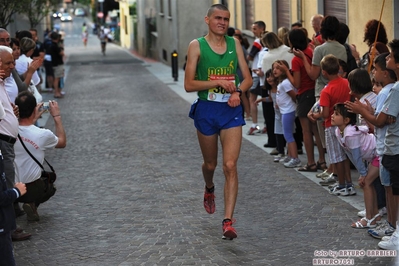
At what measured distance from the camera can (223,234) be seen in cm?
773

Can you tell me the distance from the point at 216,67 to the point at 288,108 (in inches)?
162

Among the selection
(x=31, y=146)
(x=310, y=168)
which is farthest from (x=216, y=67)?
(x=310, y=168)

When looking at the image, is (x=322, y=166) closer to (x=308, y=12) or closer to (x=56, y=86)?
(x=308, y=12)

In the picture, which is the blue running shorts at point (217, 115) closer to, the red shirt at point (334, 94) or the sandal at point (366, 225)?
the sandal at point (366, 225)

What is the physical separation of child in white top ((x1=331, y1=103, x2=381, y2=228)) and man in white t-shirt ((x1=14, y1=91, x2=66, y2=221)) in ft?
9.16

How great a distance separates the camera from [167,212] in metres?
9.09

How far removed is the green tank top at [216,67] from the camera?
7926mm

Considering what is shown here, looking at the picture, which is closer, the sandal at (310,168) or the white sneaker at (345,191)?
the white sneaker at (345,191)

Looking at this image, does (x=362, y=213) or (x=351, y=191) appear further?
(x=351, y=191)

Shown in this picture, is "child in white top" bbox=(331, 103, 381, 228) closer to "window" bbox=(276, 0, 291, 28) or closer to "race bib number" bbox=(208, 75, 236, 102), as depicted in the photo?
"race bib number" bbox=(208, 75, 236, 102)

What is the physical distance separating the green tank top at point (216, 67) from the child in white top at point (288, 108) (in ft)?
12.8

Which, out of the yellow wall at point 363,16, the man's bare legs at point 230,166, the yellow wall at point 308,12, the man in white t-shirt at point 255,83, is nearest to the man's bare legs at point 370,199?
the man's bare legs at point 230,166

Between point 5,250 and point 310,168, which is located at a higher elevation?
point 5,250

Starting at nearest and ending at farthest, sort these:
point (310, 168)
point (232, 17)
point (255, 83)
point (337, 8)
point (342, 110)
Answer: point (342, 110)
point (310, 168)
point (255, 83)
point (337, 8)
point (232, 17)
